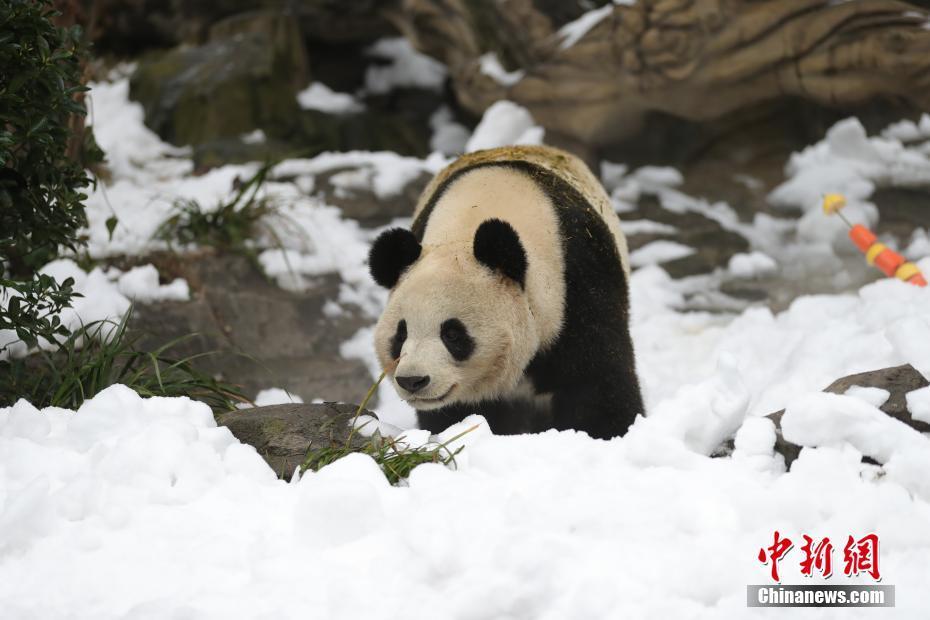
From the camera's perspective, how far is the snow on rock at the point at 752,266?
6.89 m

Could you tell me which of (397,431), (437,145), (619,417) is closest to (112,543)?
(397,431)

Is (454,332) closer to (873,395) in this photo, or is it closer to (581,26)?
(873,395)

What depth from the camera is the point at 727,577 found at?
2.46 meters

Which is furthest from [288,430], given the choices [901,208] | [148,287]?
[901,208]

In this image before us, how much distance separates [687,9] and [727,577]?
19.1 feet

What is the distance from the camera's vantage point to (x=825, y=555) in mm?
2580

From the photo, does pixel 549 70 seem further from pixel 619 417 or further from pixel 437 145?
pixel 619 417

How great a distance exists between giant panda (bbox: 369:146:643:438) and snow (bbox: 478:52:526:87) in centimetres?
396

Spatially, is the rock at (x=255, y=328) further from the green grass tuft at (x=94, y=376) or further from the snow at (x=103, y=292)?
the green grass tuft at (x=94, y=376)

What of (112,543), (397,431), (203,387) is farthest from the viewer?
(203,387)

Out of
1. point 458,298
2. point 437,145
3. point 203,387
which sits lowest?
point 437,145

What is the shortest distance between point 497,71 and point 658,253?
2.46 meters

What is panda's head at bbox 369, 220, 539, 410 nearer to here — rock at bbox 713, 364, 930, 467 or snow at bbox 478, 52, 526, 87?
rock at bbox 713, 364, 930, 467

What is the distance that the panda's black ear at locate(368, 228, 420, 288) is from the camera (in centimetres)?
389
